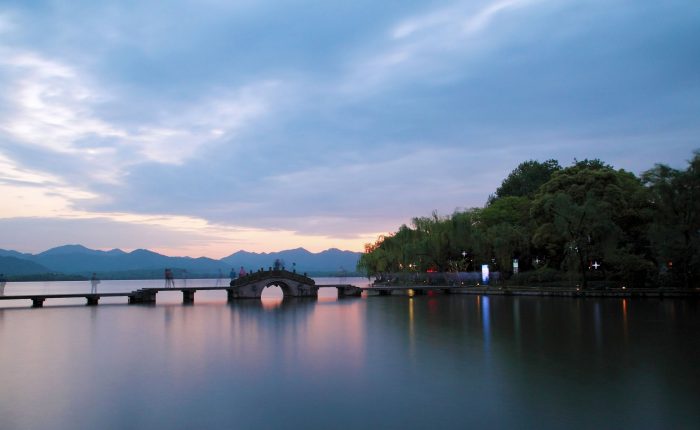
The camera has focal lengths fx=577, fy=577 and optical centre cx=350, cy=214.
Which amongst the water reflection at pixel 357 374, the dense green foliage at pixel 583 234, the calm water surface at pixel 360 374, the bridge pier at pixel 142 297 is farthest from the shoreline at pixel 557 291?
the bridge pier at pixel 142 297

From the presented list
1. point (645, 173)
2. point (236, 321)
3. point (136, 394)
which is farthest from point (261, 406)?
point (645, 173)

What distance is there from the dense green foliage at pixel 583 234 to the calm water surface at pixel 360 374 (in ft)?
40.9

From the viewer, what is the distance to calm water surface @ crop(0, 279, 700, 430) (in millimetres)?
10594

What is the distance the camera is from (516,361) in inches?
623

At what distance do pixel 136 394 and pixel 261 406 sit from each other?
3169 millimetres

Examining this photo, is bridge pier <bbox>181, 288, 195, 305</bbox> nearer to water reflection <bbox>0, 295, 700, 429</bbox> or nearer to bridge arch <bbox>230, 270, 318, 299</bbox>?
bridge arch <bbox>230, 270, 318, 299</bbox>

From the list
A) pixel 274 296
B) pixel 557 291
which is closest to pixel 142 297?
pixel 274 296

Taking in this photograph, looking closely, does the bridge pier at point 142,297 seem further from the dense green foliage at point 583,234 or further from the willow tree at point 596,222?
the willow tree at point 596,222

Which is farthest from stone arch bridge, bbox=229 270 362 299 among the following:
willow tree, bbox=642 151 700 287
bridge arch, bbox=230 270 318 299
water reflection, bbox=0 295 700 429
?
willow tree, bbox=642 151 700 287

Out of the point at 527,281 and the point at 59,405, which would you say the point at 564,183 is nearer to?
the point at 527,281

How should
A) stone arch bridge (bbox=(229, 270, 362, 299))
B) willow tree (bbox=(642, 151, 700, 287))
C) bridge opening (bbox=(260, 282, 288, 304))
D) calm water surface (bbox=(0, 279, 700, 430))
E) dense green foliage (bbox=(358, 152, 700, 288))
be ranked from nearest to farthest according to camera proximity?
calm water surface (bbox=(0, 279, 700, 430))
willow tree (bbox=(642, 151, 700, 287))
dense green foliage (bbox=(358, 152, 700, 288))
bridge opening (bbox=(260, 282, 288, 304))
stone arch bridge (bbox=(229, 270, 362, 299))

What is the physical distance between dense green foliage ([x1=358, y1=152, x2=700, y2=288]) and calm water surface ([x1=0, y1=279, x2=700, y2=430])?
12461 millimetres

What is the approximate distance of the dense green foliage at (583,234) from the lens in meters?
37.2

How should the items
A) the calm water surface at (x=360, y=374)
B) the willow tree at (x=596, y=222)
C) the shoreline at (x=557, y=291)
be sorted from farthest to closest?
the willow tree at (x=596, y=222)
the shoreline at (x=557, y=291)
the calm water surface at (x=360, y=374)
